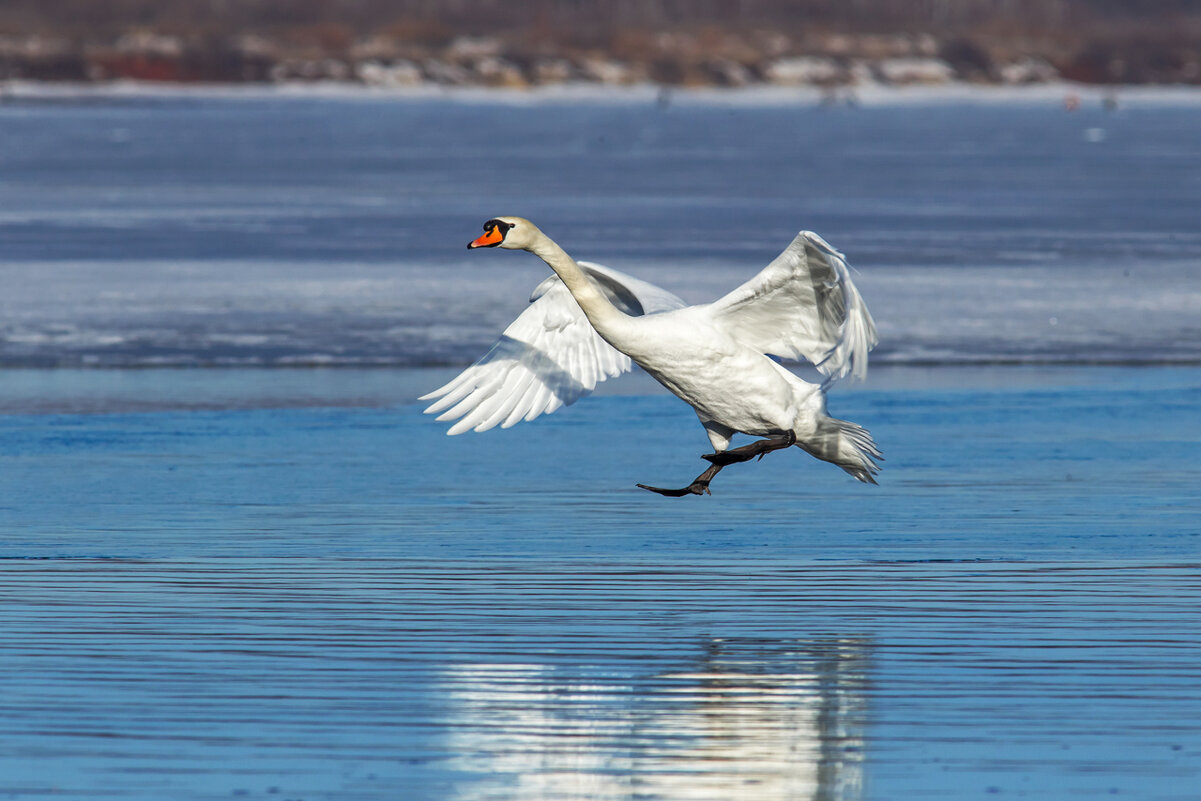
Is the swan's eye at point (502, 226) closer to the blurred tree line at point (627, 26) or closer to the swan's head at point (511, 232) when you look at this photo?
the swan's head at point (511, 232)

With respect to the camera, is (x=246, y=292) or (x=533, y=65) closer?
(x=246, y=292)

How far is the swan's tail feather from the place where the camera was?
886cm

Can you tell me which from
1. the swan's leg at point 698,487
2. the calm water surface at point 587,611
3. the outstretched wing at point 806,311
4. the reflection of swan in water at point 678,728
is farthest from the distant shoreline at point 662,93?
the reflection of swan in water at point 678,728

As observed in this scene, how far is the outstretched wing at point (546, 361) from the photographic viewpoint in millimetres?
8977

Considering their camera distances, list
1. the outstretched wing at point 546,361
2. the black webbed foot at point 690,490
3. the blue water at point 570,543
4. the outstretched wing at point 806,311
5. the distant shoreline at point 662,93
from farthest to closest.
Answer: the distant shoreline at point 662,93 < the outstretched wing at point 546,361 < the black webbed foot at point 690,490 < the outstretched wing at point 806,311 < the blue water at point 570,543

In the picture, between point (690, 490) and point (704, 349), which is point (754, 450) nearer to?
point (690, 490)

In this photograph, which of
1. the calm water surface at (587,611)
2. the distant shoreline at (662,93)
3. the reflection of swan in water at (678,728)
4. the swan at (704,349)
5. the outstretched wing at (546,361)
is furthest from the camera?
the distant shoreline at (662,93)

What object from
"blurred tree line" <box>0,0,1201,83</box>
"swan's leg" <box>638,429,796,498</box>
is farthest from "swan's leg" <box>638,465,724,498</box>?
"blurred tree line" <box>0,0,1201,83</box>

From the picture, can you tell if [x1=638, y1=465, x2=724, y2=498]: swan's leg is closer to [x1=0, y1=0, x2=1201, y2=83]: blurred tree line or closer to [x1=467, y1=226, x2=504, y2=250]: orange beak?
[x1=467, y1=226, x2=504, y2=250]: orange beak

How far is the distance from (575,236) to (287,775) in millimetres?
14776

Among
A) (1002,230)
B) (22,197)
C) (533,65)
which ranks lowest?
(533,65)

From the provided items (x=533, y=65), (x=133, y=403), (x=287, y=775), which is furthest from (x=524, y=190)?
(x=533, y=65)

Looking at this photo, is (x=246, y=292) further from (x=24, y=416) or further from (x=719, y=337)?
(x=719, y=337)

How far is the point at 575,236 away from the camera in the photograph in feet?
66.4
